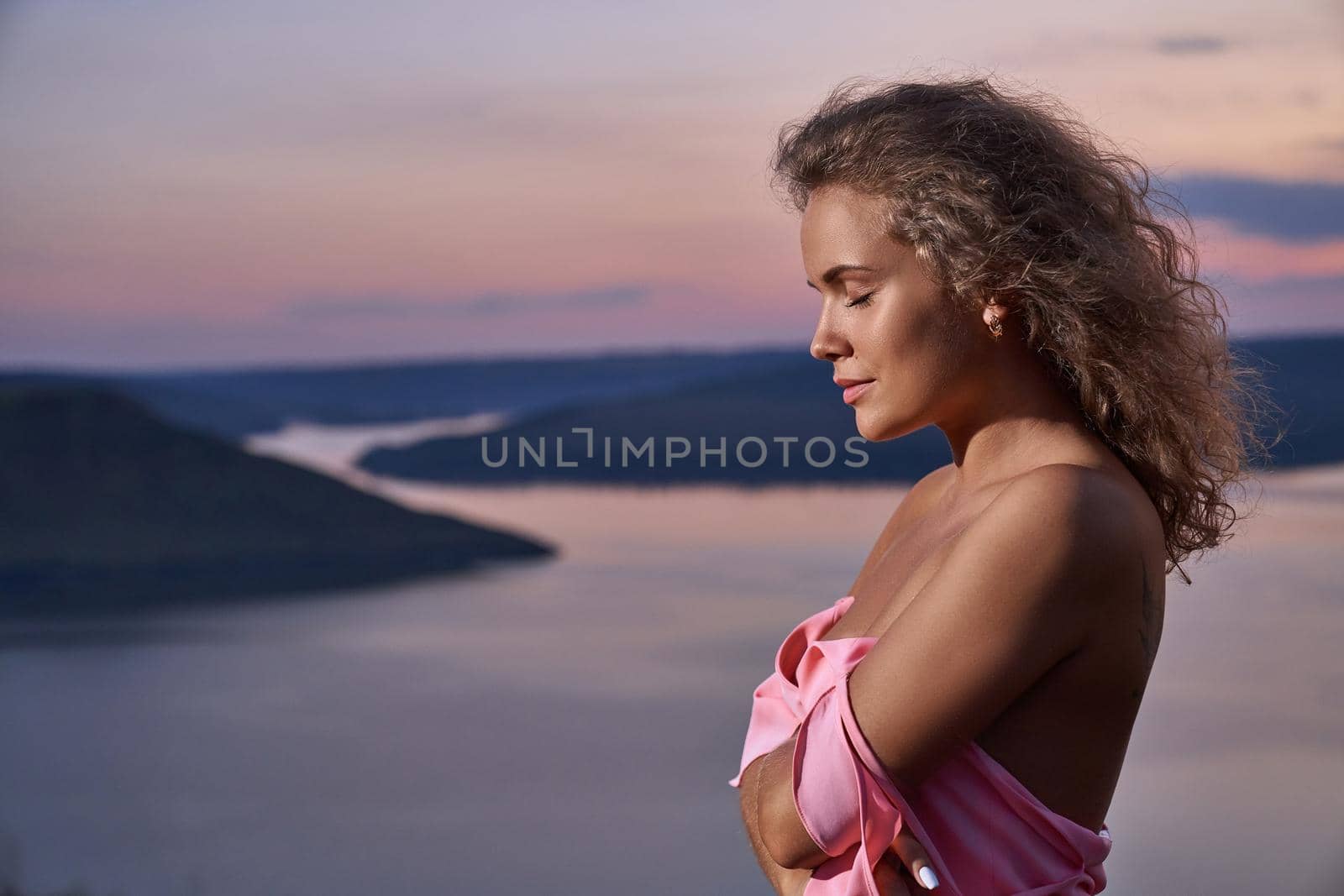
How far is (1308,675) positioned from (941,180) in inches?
71.5

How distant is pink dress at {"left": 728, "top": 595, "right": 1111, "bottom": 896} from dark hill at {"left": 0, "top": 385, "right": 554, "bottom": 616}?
1.82 metres

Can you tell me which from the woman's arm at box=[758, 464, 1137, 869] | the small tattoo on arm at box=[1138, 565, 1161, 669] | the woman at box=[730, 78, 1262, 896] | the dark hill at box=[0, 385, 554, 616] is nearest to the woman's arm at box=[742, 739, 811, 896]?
the woman at box=[730, 78, 1262, 896]

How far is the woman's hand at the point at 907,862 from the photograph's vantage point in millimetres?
738

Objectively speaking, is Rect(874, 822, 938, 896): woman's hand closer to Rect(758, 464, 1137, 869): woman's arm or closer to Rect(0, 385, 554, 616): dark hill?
Rect(758, 464, 1137, 869): woman's arm

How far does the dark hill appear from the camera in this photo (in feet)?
8.31

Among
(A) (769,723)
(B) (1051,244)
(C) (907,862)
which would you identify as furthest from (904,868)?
(B) (1051,244)

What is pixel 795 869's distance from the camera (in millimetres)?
819

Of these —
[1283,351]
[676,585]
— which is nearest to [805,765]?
[676,585]

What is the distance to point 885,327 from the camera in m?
0.80

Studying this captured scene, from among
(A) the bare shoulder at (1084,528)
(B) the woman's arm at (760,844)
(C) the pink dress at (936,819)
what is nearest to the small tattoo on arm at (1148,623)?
(A) the bare shoulder at (1084,528)

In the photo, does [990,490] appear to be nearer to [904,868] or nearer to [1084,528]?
[1084,528]

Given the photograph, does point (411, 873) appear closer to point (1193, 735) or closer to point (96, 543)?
point (96, 543)

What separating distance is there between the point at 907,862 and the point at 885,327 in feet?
1.01

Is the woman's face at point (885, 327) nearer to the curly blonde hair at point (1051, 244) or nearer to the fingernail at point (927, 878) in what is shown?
the curly blonde hair at point (1051, 244)
